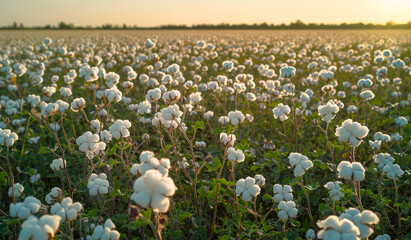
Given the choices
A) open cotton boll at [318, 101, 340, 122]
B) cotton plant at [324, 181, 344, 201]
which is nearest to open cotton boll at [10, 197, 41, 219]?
cotton plant at [324, 181, 344, 201]

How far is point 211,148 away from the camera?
4.14m

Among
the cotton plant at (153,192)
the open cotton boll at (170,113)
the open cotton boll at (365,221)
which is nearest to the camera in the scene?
the cotton plant at (153,192)

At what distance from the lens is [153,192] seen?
128 cm

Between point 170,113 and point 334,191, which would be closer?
point 334,191

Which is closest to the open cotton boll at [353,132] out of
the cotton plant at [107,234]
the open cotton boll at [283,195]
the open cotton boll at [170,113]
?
the open cotton boll at [283,195]

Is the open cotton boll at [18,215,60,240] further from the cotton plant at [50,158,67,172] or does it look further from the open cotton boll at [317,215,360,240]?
the cotton plant at [50,158,67,172]

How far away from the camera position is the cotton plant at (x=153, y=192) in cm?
125

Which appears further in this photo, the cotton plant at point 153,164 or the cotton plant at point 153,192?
the cotton plant at point 153,164

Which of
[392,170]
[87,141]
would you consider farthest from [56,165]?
[392,170]

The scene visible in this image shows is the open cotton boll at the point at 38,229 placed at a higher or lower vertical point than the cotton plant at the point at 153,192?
lower

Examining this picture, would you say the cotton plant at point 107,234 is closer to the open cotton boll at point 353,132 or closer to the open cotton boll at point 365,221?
the open cotton boll at point 365,221

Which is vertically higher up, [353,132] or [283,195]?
[353,132]

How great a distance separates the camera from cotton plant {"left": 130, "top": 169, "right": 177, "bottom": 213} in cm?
125

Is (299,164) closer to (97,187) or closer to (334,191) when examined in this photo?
(334,191)
